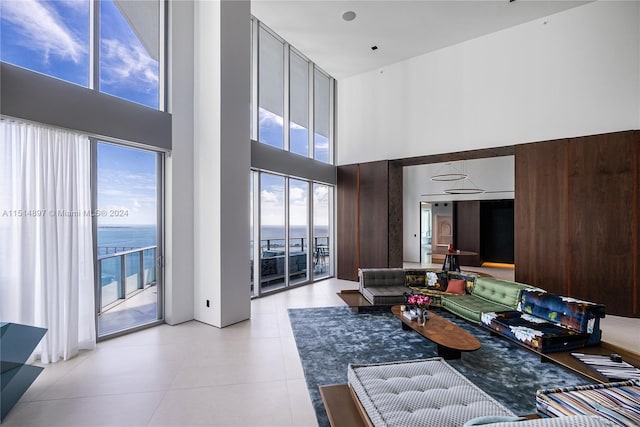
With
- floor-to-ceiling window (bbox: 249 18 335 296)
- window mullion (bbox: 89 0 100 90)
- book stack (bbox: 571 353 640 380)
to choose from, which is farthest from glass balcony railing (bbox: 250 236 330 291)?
book stack (bbox: 571 353 640 380)

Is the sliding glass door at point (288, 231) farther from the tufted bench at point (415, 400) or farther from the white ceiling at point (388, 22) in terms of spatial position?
the tufted bench at point (415, 400)

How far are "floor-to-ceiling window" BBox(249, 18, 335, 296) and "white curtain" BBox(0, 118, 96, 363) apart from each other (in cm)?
286

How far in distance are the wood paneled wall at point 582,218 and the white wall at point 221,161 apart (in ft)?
18.0

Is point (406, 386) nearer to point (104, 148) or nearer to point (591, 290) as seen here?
point (104, 148)

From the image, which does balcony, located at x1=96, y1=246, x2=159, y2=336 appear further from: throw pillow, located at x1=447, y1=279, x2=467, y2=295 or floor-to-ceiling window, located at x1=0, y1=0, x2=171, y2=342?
throw pillow, located at x1=447, y1=279, x2=467, y2=295

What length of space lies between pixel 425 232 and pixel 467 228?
1454 mm

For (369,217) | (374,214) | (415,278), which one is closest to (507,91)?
(374,214)

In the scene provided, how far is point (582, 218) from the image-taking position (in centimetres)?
543

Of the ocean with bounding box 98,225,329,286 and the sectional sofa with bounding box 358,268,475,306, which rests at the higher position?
the ocean with bounding box 98,225,329,286

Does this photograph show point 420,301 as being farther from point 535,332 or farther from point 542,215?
point 542,215

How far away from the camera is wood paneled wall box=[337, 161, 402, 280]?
302 inches

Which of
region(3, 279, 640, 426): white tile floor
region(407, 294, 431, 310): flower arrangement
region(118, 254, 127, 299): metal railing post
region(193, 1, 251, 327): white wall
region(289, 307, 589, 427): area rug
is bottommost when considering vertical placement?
region(289, 307, 589, 427): area rug

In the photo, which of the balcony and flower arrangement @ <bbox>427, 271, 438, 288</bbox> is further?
flower arrangement @ <bbox>427, 271, 438, 288</bbox>

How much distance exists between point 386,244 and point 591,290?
3.93 m
